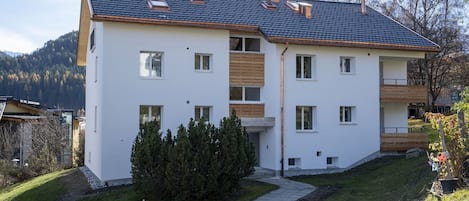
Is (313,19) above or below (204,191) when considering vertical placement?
above

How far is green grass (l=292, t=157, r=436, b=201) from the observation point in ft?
44.8

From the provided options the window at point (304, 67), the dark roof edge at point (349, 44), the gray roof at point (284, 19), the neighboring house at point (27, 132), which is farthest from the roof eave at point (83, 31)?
Result: the window at point (304, 67)

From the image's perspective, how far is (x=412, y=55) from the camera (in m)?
24.2

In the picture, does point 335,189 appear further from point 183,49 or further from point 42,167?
point 42,167

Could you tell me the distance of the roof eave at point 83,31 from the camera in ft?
81.4

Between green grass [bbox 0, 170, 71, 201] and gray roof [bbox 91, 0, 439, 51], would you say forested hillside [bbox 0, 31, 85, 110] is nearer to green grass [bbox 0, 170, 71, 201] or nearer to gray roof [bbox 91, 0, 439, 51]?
green grass [bbox 0, 170, 71, 201]

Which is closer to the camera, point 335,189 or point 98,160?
point 335,189

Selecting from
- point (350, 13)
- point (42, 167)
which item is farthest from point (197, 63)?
point (42, 167)

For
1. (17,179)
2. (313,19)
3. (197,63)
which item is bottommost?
(17,179)

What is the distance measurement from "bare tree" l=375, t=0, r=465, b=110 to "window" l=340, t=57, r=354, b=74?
1514cm

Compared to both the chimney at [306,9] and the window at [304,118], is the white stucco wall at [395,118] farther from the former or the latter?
the chimney at [306,9]

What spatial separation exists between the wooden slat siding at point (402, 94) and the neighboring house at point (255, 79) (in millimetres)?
46

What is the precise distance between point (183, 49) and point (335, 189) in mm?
8508

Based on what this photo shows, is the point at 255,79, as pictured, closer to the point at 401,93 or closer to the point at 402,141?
the point at 401,93
